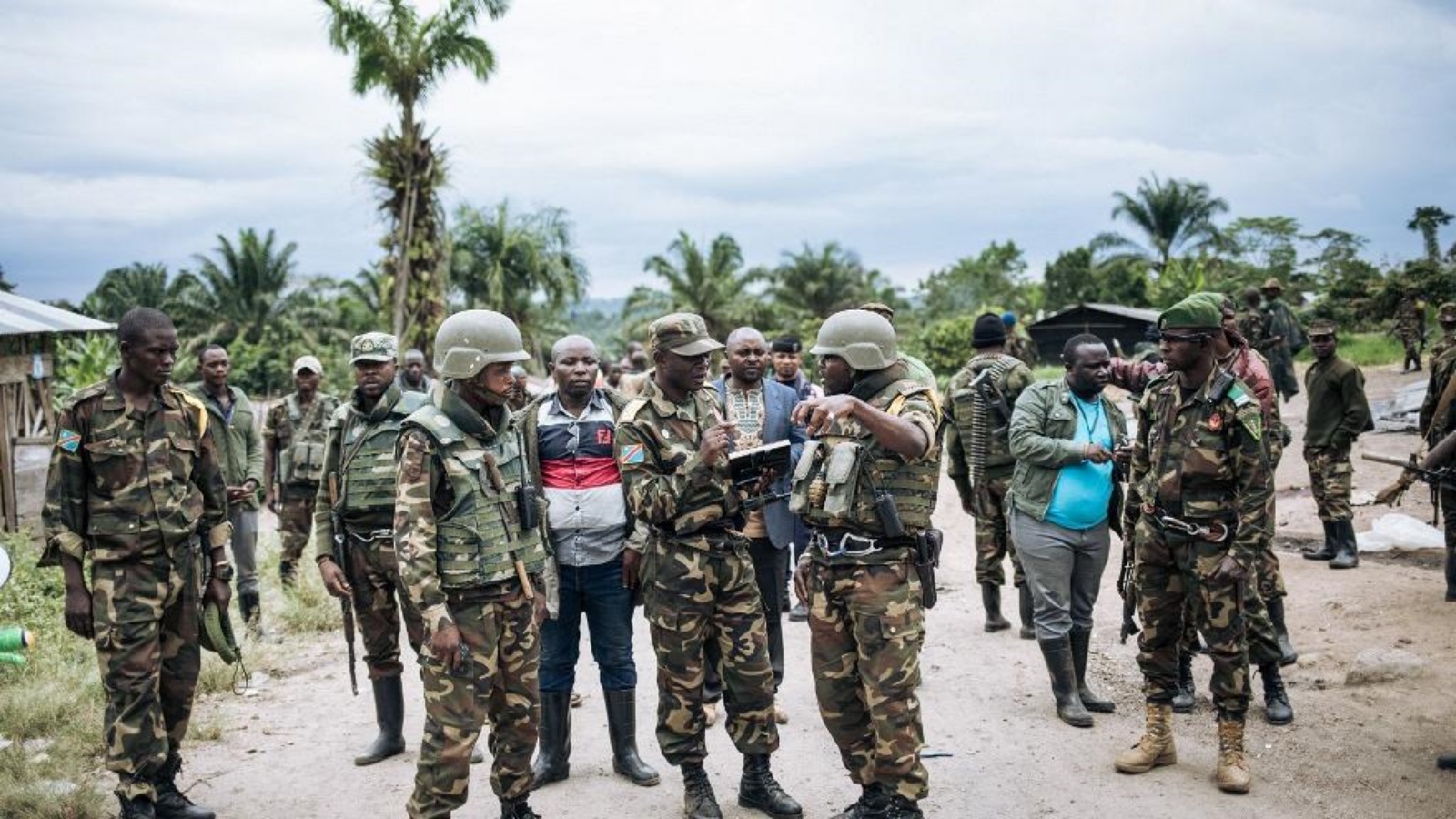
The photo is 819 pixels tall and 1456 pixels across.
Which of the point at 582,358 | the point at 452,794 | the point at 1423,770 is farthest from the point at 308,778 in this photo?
the point at 1423,770

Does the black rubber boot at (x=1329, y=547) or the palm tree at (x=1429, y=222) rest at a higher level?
the palm tree at (x=1429, y=222)

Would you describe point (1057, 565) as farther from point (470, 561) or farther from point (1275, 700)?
point (470, 561)

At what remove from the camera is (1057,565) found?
18.9ft

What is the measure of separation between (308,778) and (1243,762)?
4.69m

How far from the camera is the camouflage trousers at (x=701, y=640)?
4543mm

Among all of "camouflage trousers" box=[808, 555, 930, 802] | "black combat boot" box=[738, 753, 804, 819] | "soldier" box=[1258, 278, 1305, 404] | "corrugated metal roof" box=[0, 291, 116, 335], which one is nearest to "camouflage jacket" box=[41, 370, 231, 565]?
"black combat boot" box=[738, 753, 804, 819]

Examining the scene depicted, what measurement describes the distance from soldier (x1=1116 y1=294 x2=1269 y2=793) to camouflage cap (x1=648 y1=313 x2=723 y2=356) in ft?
7.13

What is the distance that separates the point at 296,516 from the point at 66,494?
3754 mm

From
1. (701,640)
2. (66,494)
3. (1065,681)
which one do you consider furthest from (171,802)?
(1065,681)

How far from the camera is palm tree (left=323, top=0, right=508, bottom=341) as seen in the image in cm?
1836

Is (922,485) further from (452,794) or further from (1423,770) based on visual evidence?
(1423,770)

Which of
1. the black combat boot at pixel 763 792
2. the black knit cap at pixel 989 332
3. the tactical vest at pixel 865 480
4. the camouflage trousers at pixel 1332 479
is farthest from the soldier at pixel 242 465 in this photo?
the camouflage trousers at pixel 1332 479

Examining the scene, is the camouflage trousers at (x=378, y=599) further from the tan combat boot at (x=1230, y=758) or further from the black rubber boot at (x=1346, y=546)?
the black rubber boot at (x=1346, y=546)

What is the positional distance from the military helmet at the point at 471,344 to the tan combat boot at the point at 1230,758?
3.73 metres
